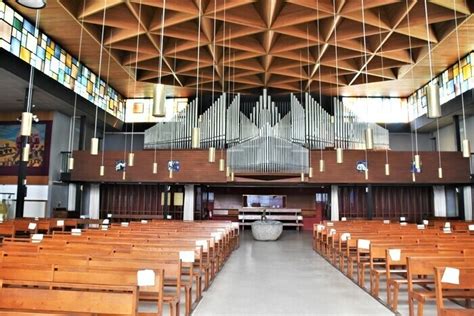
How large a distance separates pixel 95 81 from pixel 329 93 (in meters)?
11.0

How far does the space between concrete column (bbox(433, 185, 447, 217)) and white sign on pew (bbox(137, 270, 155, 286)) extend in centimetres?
1615

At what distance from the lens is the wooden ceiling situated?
10289 mm

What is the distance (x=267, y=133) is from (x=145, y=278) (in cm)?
1184

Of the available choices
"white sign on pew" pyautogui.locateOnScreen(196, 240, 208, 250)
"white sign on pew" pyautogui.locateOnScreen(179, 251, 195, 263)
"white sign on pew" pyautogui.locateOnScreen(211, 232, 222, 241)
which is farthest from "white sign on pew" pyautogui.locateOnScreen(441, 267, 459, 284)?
A: "white sign on pew" pyautogui.locateOnScreen(211, 232, 222, 241)

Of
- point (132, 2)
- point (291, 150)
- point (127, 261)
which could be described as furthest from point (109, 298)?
point (291, 150)

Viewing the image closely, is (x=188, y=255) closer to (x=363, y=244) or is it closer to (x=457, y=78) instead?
(x=363, y=244)

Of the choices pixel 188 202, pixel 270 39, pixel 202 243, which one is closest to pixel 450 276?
pixel 202 243

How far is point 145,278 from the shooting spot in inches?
114

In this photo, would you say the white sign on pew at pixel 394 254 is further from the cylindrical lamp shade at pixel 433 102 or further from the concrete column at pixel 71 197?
the concrete column at pixel 71 197

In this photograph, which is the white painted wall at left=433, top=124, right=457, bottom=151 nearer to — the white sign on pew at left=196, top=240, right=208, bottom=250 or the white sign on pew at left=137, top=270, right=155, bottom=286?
the white sign on pew at left=196, top=240, right=208, bottom=250

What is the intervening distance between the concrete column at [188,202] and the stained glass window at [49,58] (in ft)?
17.1

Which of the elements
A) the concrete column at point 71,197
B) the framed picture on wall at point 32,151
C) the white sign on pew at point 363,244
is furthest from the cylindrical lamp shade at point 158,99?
the concrete column at point 71,197

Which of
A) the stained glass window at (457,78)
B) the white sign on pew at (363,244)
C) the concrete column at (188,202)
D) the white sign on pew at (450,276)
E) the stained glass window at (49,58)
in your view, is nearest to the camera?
the white sign on pew at (450,276)

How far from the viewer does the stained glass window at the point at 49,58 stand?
10149 mm
